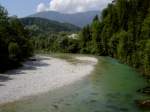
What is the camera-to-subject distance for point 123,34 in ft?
310

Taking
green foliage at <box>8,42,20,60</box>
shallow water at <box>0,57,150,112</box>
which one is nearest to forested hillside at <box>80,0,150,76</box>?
shallow water at <box>0,57,150,112</box>

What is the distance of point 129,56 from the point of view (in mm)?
84500

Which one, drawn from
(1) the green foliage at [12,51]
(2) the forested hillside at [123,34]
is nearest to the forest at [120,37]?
(2) the forested hillside at [123,34]

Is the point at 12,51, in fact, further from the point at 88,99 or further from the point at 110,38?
the point at 110,38

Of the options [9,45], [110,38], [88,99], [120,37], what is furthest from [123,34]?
[88,99]

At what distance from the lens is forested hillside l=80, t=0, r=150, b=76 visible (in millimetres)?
70469

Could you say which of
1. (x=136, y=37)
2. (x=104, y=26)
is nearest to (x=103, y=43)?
(x=104, y=26)

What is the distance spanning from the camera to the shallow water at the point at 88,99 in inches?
1326

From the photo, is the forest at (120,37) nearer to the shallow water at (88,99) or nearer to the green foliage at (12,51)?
→ the shallow water at (88,99)

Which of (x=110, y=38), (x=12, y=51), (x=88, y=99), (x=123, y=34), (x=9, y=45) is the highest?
(x=123, y=34)

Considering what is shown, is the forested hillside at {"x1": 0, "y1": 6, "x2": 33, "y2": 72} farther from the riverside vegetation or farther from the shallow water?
the shallow water

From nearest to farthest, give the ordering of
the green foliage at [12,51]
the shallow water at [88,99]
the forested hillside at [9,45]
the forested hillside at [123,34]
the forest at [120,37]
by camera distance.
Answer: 1. the shallow water at [88,99]
2. the forested hillside at [9,45]
3. the green foliage at [12,51]
4. the forested hillside at [123,34]
5. the forest at [120,37]

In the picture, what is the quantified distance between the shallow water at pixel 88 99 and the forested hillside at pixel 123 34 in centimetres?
1215

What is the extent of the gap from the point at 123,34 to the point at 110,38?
97.8 feet
